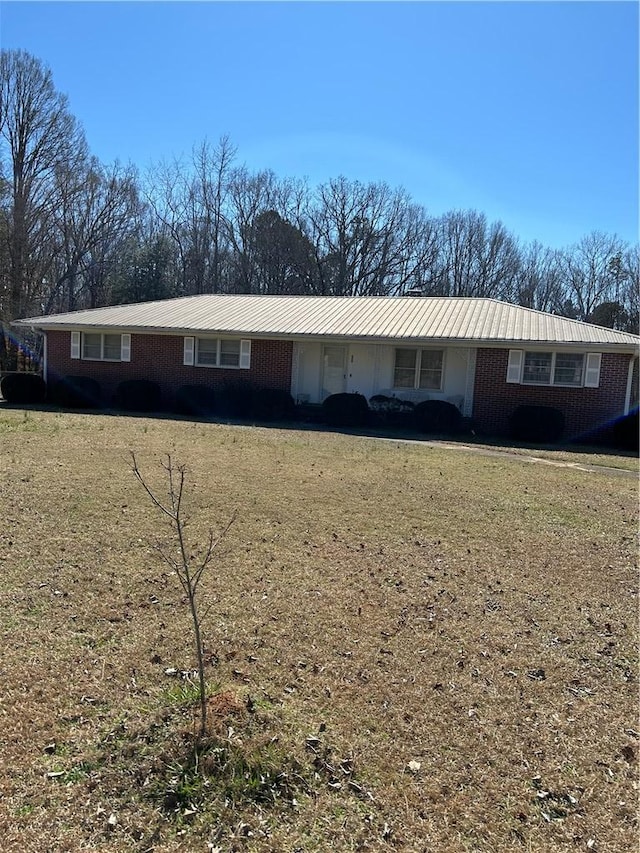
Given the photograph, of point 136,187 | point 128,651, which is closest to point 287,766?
point 128,651

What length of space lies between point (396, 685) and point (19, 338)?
3457 cm

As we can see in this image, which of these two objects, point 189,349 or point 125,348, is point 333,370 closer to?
point 189,349

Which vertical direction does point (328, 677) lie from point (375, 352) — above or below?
below

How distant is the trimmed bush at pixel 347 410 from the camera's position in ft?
54.5

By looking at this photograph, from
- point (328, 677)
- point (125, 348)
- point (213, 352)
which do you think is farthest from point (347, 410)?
point (328, 677)

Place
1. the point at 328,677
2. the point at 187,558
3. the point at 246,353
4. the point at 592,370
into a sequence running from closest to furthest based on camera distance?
the point at 328,677 < the point at 187,558 < the point at 592,370 < the point at 246,353

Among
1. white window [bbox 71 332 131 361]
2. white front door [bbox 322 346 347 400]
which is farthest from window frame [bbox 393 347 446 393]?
white window [bbox 71 332 131 361]

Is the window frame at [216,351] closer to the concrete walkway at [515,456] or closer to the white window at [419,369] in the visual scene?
the white window at [419,369]

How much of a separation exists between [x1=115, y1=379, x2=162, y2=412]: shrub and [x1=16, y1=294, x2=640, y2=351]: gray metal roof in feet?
6.35

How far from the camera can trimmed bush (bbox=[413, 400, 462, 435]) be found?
16000mm

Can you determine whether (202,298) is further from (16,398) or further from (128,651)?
(128,651)

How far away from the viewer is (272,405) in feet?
57.1

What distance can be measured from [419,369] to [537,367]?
11.4 feet

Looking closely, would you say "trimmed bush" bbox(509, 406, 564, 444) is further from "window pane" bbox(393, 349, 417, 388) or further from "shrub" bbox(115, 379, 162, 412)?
"shrub" bbox(115, 379, 162, 412)
